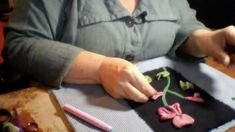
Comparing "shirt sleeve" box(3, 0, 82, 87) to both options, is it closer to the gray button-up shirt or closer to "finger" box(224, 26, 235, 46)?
the gray button-up shirt

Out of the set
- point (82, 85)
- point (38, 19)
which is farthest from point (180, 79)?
point (38, 19)

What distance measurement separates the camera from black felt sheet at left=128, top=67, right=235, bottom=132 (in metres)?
0.46

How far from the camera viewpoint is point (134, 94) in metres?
0.50

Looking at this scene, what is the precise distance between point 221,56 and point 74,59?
0.31 metres

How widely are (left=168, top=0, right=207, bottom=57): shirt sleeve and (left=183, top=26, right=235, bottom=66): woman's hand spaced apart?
0.07 feet

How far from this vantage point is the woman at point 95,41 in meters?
0.53

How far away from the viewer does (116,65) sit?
0.52 m

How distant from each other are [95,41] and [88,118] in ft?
0.60

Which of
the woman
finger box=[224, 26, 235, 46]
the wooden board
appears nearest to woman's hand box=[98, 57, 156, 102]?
the woman

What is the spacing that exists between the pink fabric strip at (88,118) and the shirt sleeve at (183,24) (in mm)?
320

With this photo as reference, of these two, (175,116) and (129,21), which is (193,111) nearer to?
(175,116)

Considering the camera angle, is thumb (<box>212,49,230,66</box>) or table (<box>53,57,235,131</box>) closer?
table (<box>53,57,235,131</box>)

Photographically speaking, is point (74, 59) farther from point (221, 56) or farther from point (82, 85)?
A: point (221, 56)

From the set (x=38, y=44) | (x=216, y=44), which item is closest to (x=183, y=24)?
(x=216, y=44)
